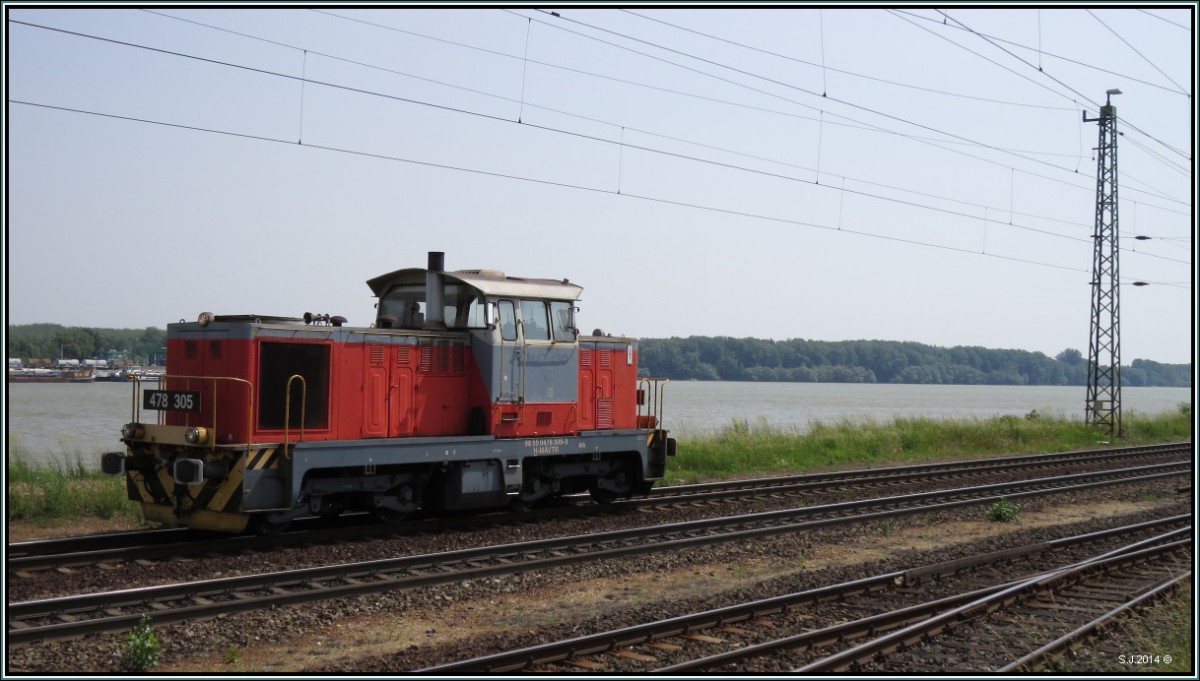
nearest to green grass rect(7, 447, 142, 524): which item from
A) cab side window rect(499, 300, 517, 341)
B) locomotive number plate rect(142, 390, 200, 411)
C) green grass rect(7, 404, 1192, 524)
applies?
green grass rect(7, 404, 1192, 524)

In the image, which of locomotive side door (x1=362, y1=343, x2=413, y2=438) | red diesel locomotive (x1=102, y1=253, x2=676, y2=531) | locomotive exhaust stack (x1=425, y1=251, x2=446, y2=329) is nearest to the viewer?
red diesel locomotive (x1=102, y1=253, x2=676, y2=531)

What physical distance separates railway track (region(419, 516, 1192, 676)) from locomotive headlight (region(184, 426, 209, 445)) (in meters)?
5.21

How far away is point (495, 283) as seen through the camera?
13258mm

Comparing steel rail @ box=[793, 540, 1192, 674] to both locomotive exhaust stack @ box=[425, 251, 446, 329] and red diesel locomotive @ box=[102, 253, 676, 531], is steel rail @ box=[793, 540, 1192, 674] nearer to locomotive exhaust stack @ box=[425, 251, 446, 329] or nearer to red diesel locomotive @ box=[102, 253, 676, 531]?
red diesel locomotive @ box=[102, 253, 676, 531]

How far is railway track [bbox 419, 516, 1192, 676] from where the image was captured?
7074mm

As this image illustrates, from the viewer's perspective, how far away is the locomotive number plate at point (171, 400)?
10930 mm

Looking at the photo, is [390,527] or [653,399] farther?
[653,399]

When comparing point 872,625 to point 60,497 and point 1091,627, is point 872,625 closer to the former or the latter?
point 1091,627

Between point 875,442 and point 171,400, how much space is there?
66.9 feet

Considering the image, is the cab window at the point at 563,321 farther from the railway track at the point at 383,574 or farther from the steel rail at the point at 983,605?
the steel rail at the point at 983,605

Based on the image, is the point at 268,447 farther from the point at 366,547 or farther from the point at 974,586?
the point at 974,586

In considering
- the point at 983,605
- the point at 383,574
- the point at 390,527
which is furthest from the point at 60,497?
the point at 983,605

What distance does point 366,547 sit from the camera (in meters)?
11.0

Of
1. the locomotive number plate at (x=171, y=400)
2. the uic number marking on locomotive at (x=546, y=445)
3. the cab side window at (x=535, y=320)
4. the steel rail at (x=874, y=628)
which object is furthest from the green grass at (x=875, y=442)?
the locomotive number plate at (x=171, y=400)
